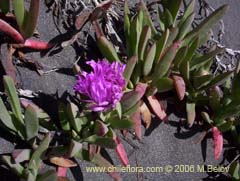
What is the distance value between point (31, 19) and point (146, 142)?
0.54 meters

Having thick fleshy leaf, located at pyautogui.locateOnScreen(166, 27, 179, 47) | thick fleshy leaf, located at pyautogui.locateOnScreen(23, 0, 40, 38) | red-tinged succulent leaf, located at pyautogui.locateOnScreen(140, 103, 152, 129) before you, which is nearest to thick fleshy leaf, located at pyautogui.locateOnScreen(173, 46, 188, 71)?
thick fleshy leaf, located at pyautogui.locateOnScreen(166, 27, 179, 47)

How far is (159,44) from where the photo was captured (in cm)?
169

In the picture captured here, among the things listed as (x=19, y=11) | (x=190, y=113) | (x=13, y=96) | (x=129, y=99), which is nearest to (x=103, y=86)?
(x=129, y=99)

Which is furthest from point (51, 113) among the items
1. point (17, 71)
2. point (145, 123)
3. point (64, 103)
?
point (145, 123)

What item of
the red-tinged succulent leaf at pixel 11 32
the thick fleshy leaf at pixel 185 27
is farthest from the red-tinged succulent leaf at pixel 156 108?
the red-tinged succulent leaf at pixel 11 32

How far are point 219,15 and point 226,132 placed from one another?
41cm

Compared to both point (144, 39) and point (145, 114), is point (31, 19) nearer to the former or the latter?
point (144, 39)

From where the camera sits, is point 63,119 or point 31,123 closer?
point 31,123

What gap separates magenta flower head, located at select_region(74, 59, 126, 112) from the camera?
4.58 feet

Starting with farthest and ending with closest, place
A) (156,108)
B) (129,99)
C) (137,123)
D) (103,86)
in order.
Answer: (156,108) < (137,123) < (129,99) < (103,86)

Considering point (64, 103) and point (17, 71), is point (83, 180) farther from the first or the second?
point (17, 71)

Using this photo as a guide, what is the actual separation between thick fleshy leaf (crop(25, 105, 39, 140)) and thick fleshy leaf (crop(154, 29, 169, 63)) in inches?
18.8

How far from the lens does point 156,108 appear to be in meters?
1.73

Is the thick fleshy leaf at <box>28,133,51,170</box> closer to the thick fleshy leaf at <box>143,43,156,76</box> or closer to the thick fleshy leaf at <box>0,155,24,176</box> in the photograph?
the thick fleshy leaf at <box>0,155,24,176</box>
